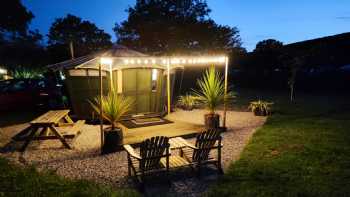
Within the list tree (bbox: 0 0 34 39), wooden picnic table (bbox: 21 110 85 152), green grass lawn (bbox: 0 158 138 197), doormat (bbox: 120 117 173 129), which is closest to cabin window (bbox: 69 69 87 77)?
wooden picnic table (bbox: 21 110 85 152)

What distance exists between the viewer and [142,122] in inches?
343

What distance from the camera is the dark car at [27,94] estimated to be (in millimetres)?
10773

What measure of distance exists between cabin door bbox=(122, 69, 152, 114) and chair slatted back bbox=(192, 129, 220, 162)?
5.31 m

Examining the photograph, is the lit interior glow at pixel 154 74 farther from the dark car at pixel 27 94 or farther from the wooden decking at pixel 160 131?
the dark car at pixel 27 94

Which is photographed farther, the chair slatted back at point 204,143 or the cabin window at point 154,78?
the cabin window at point 154,78

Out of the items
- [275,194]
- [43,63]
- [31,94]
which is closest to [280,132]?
[275,194]

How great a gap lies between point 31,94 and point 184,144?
928 centimetres

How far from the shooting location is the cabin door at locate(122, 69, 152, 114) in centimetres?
909

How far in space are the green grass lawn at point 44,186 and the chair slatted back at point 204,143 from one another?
130cm

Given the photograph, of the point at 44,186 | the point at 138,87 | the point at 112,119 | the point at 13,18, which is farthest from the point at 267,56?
the point at 13,18

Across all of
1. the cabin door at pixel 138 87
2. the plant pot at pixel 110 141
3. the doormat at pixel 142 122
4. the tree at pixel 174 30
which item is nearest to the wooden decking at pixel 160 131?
the doormat at pixel 142 122

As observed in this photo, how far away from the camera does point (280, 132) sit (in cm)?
727

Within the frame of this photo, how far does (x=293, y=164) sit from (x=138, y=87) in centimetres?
617

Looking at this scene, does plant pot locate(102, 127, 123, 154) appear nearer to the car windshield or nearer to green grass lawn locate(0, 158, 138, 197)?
green grass lawn locate(0, 158, 138, 197)
